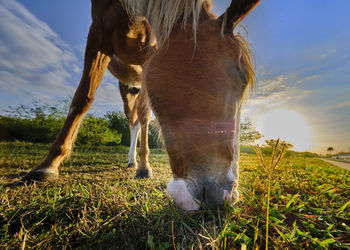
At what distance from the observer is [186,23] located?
4.37 feet

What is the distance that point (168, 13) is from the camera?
1.46m

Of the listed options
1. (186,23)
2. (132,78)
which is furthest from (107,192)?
(132,78)

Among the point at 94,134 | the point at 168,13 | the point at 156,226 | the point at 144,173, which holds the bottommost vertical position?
the point at 144,173

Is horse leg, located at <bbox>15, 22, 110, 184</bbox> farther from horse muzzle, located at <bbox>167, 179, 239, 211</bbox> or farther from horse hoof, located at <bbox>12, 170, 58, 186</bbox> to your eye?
horse muzzle, located at <bbox>167, 179, 239, 211</bbox>

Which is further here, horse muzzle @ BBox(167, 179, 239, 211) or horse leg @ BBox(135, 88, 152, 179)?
horse leg @ BBox(135, 88, 152, 179)

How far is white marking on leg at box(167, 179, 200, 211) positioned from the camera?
877 mm

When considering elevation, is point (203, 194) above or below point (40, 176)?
above

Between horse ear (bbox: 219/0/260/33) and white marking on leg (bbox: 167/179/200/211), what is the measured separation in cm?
127

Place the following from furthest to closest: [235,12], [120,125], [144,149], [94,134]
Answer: [120,125]
[94,134]
[144,149]
[235,12]

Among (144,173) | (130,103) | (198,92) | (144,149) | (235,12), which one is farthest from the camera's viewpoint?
(130,103)

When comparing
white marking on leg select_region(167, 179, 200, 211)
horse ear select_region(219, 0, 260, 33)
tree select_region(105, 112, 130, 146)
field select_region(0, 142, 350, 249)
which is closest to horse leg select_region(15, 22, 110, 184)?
field select_region(0, 142, 350, 249)

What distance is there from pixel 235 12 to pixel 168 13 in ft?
2.00

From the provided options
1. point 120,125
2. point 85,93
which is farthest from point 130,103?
point 120,125

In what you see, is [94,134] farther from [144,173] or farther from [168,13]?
[168,13]
